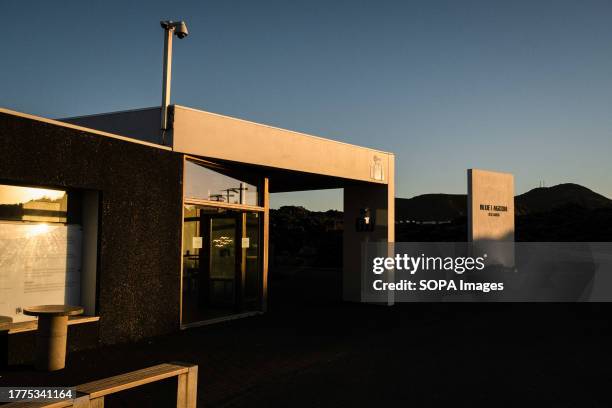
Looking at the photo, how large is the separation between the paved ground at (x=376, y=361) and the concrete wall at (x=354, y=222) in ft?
7.18

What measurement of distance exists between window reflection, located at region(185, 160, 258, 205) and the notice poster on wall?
7.51 ft

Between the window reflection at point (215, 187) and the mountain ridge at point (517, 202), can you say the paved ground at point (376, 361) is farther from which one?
the mountain ridge at point (517, 202)

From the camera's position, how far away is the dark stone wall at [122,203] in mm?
7215

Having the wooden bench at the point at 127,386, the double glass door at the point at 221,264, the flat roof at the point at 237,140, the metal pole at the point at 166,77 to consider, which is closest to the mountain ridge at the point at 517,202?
the flat roof at the point at 237,140

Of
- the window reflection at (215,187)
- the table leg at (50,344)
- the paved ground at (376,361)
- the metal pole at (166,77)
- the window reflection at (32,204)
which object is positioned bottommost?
the paved ground at (376,361)

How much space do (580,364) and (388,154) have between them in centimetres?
759

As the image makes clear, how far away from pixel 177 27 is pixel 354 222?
6826 millimetres

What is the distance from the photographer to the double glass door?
36.7 ft

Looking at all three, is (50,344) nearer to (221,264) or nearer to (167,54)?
(221,264)

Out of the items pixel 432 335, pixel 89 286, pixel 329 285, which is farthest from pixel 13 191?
pixel 329 285

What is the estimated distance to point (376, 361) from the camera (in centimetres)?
764

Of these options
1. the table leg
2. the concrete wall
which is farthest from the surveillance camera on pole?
the concrete wall

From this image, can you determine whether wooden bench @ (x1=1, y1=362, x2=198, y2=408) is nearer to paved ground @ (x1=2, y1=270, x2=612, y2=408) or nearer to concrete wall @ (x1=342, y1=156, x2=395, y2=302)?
paved ground @ (x1=2, y1=270, x2=612, y2=408)

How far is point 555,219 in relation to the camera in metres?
45.8
